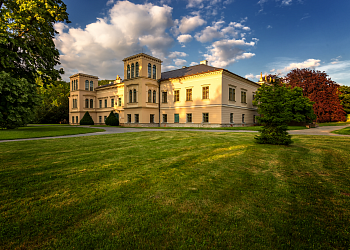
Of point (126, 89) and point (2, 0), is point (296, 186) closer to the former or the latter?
point (2, 0)

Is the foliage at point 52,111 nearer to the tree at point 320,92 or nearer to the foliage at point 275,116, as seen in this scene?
the foliage at point 275,116

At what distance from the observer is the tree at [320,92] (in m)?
38.6

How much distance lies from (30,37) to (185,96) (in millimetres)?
21578

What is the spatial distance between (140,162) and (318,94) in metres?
47.7

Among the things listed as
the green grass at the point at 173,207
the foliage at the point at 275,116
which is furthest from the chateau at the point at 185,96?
the green grass at the point at 173,207

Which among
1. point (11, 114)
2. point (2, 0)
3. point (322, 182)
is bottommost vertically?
point (322, 182)

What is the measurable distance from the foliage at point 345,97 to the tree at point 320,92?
936 centimetres

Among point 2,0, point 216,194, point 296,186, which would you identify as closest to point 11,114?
point 2,0

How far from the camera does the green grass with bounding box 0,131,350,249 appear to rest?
80.6 inches

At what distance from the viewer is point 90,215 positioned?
254 centimetres

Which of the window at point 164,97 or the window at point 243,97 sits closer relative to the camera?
the window at point 243,97

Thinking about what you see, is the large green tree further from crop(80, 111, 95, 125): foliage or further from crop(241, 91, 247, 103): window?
crop(241, 91, 247, 103): window

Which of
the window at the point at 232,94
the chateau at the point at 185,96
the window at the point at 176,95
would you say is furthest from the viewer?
the window at the point at 176,95

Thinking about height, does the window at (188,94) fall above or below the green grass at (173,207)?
above
